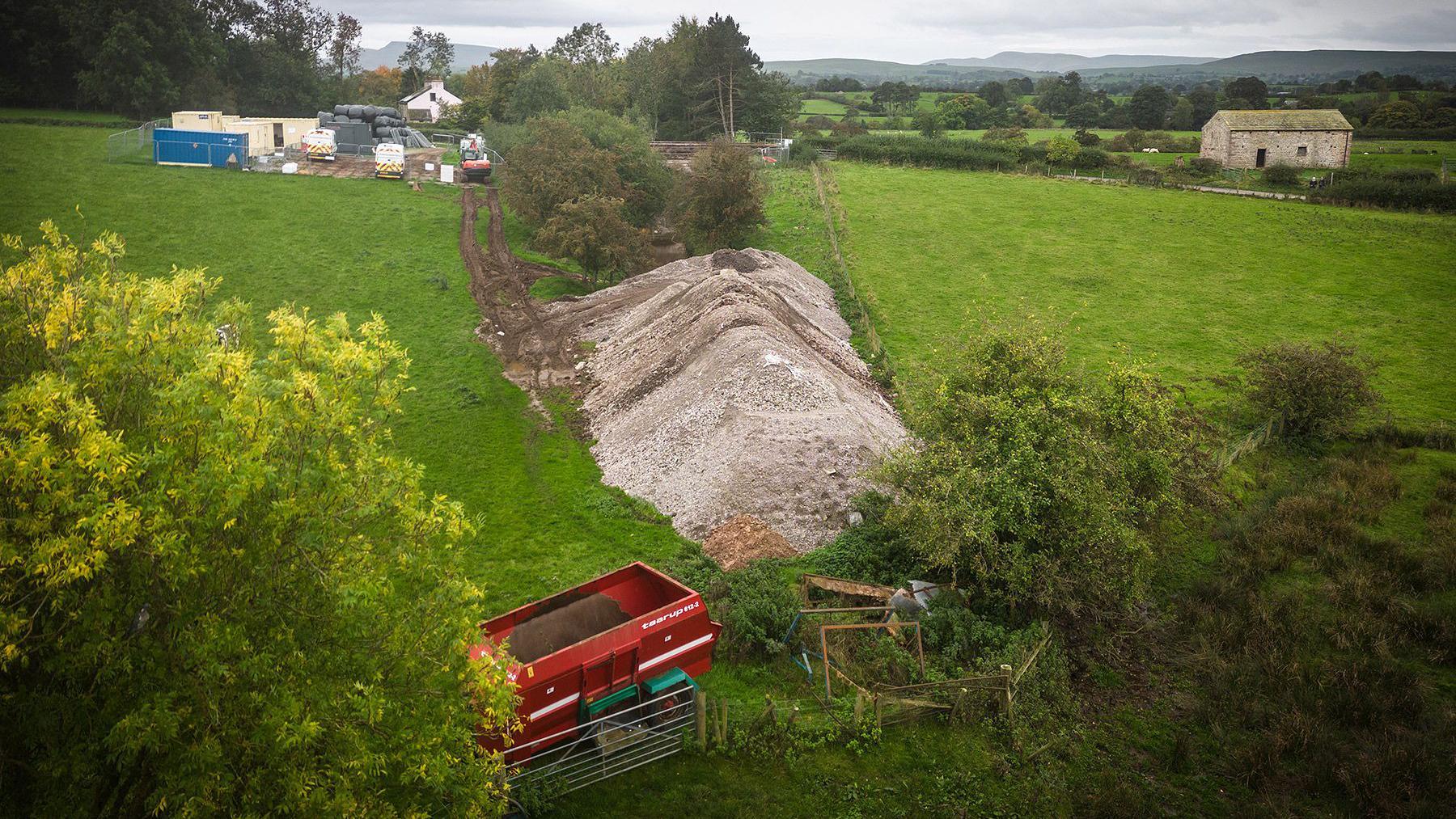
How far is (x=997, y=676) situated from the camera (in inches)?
692

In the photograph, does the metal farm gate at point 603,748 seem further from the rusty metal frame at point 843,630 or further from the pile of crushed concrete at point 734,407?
the pile of crushed concrete at point 734,407

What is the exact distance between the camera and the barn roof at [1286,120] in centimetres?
6644

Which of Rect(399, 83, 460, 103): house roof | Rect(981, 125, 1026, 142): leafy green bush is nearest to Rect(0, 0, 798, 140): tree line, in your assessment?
Rect(399, 83, 460, 103): house roof

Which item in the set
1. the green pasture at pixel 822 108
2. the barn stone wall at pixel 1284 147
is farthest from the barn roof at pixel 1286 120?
the green pasture at pixel 822 108

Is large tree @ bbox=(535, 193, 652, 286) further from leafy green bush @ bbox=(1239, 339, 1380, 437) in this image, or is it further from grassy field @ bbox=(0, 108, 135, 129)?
grassy field @ bbox=(0, 108, 135, 129)

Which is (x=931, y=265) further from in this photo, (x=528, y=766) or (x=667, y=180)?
(x=528, y=766)

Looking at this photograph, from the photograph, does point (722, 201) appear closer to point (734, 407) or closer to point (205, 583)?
point (734, 407)

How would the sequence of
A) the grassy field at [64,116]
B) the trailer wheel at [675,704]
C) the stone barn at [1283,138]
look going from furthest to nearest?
the grassy field at [64,116]
the stone barn at [1283,138]
the trailer wheel at [675,704]

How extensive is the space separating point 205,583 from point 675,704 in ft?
31.4

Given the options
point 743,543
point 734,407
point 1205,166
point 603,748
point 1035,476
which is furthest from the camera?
point 1205,166

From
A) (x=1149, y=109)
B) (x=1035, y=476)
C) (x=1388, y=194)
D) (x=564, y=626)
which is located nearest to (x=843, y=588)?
(x=1035, y=476)

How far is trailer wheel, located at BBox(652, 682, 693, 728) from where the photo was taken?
1670 cm

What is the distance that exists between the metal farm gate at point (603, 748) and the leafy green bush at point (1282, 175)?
216ft

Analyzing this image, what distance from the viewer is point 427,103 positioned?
107 metres
